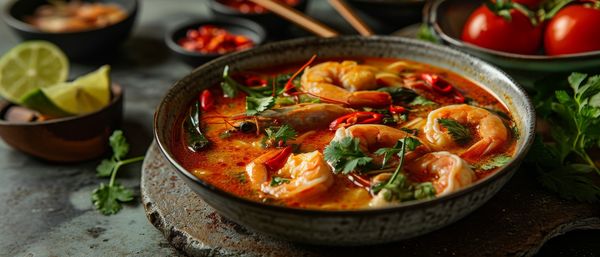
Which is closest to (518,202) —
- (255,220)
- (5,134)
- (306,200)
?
(306,200)

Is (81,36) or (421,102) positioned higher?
(421,102)

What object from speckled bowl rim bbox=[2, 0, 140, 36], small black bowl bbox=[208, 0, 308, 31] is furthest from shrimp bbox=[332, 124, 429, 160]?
speckled bowl rim bbox=[2, 0, 140, 36]

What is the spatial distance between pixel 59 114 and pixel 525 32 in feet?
9.23

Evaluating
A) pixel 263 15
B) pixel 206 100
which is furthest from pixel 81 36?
pixel 206 100

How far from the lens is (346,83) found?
3506mm

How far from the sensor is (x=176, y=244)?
302 centimetres

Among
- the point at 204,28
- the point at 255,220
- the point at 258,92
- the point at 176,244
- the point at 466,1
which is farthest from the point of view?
the point at 204,28

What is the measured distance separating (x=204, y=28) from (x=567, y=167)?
10.1ft

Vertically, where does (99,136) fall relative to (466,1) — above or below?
below

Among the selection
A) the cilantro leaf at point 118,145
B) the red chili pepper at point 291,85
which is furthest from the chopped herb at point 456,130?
the cilantro leaf at point 118,145

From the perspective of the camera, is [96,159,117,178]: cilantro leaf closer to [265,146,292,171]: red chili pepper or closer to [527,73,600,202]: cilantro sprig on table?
[265,146,292,171]: red chili pepper

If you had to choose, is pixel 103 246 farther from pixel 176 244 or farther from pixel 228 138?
pixel 228 138

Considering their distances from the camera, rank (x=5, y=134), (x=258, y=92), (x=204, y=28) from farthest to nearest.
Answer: (x=204, y=28), (x=5, y=134), (x=258, y=92)

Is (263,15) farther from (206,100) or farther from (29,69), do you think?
(206,100)
